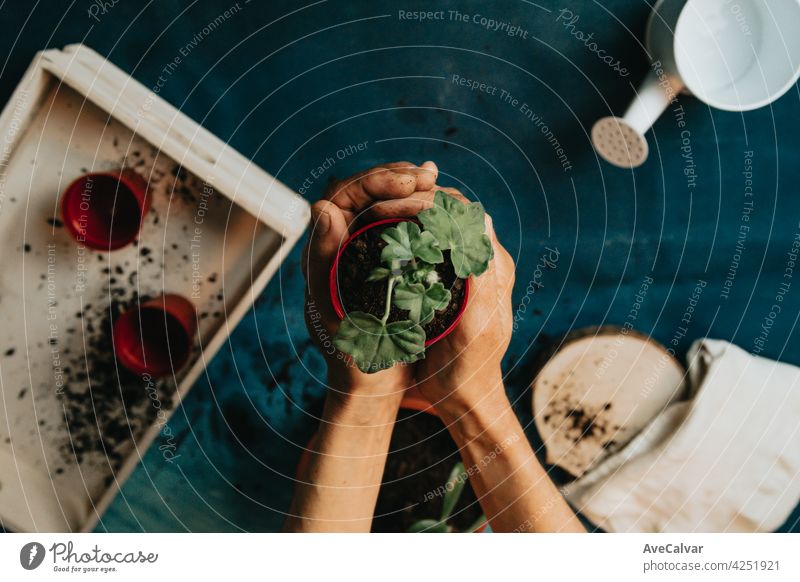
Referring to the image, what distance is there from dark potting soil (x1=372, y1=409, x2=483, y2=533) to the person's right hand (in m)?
0.04

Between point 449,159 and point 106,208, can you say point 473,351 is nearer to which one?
point 449,159

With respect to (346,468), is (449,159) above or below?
above

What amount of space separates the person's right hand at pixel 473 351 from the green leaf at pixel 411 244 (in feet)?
0.38

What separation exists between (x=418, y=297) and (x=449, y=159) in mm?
258

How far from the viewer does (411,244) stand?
390 millimetres

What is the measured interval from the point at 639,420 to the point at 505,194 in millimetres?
286

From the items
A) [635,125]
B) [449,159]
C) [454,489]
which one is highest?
[635,125]

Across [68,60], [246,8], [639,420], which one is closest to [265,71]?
[246,8]

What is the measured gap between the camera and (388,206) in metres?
0.47

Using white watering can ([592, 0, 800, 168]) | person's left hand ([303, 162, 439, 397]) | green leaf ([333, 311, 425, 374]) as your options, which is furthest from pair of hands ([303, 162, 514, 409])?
white watering can ([592, 0, 800, 168])

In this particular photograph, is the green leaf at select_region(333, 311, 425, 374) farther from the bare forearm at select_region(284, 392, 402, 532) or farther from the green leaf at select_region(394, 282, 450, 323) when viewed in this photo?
the bare forearm at select_region(284, 392, 402, 532)

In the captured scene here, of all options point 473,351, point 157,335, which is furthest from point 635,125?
point 157,335

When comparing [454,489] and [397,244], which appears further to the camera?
[454,489]
